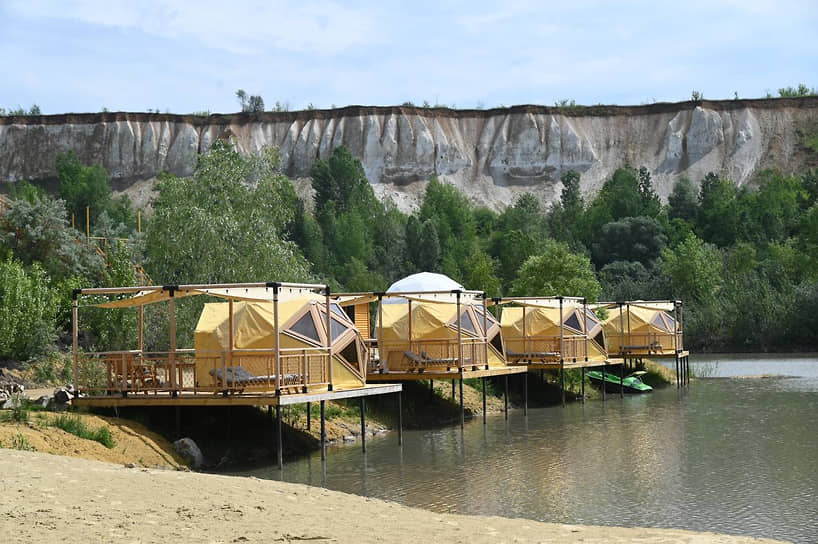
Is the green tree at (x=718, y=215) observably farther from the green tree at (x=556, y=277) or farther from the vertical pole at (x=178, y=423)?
the vertical pole at (x=178, y=423)

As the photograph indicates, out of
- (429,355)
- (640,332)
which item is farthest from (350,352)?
(640,332)

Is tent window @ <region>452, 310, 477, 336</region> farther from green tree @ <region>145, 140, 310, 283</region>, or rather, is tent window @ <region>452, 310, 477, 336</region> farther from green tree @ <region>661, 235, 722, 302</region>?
green tree @ <region>661, 235, 722, 302</region>

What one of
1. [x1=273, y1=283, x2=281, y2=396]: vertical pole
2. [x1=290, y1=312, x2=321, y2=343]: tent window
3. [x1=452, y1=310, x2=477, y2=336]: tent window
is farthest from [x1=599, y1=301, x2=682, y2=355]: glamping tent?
[x1=273, y1=283, x2=281, y2=396]: vertical pole

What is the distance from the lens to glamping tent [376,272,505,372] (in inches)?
1129

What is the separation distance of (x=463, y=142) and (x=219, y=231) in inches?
3107

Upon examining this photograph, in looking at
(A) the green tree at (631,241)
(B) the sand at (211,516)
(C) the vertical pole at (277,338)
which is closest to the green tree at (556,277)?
(C) the vertical pole at (277,338)

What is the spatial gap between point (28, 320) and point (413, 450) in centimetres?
1471

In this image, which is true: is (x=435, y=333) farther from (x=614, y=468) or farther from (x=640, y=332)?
(x=640, y=332)

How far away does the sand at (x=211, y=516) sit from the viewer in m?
11.9

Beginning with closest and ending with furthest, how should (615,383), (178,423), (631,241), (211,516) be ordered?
(211,516)
(178,423)
(615,383)
(631,241)

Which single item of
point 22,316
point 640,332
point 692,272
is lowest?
point 640,332

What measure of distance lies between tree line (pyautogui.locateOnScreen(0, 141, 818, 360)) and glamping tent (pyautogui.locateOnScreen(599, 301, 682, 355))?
615 cm

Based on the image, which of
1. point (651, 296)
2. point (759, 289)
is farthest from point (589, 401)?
point (651, 296)

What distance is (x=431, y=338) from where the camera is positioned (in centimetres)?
2991
